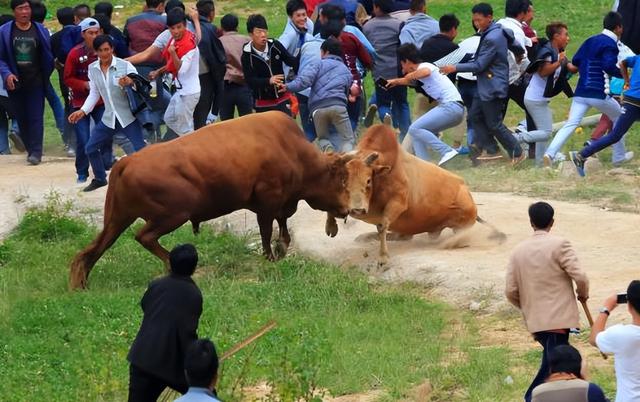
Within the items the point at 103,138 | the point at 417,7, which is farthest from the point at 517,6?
the point at 103,138

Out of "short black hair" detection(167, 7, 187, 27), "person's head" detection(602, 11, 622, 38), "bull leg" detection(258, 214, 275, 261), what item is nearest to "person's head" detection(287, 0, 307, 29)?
"short black hair" detection(167, 7, 187, 27)

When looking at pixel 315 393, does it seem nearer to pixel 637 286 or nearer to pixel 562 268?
pixel 562 268

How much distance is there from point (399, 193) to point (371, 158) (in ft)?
1.49

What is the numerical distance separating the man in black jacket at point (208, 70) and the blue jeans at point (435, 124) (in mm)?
2438

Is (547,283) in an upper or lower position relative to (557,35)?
upper

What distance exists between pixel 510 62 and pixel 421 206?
382 centimetres

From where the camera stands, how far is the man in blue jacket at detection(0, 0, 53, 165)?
17234 mm

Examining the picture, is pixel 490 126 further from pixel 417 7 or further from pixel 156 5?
pixel 156 5

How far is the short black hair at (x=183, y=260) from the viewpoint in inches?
326

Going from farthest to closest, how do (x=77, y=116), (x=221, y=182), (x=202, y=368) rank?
(x=77, y=116) → (x=221, y=182) → (x=202, y=368)

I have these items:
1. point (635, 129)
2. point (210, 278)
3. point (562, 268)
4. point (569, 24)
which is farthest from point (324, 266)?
point (569, 24)

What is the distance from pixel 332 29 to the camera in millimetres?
16594

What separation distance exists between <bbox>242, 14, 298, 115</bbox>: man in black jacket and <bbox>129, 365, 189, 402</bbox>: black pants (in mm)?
8281

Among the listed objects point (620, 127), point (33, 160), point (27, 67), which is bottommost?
point (33, 160)
